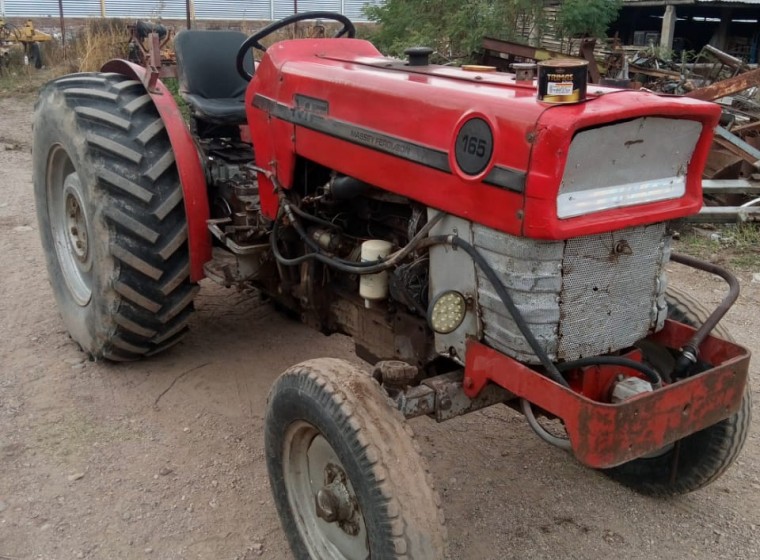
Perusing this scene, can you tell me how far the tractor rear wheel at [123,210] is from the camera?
137 inches

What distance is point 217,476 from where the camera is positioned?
3.19 m

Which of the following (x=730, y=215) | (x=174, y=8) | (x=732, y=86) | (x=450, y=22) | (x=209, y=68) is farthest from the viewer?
(x=174, y=8)

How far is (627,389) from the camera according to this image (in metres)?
2.39

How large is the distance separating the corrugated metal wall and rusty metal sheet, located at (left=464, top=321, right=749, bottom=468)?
1726 centimetres

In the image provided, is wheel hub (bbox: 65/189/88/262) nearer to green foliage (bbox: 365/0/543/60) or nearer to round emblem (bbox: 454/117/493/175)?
round emblem (bbox: 454/117/493/175)

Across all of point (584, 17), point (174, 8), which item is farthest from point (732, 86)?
point (174, 8)

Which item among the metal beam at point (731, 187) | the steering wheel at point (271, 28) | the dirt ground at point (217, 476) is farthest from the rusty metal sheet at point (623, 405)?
the metal beam at point (731, 187)

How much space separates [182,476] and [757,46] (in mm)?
17360

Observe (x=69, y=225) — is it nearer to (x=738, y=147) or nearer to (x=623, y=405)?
(x=623, y=405)

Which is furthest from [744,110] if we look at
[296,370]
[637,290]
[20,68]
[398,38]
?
[20,68]

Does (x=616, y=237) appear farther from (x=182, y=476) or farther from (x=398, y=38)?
(x=398, y=38)

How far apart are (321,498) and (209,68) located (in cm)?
291

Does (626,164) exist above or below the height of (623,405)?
above

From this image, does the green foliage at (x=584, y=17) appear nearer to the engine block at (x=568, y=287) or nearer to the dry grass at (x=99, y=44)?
the dry grass at (x=99, y=44)
